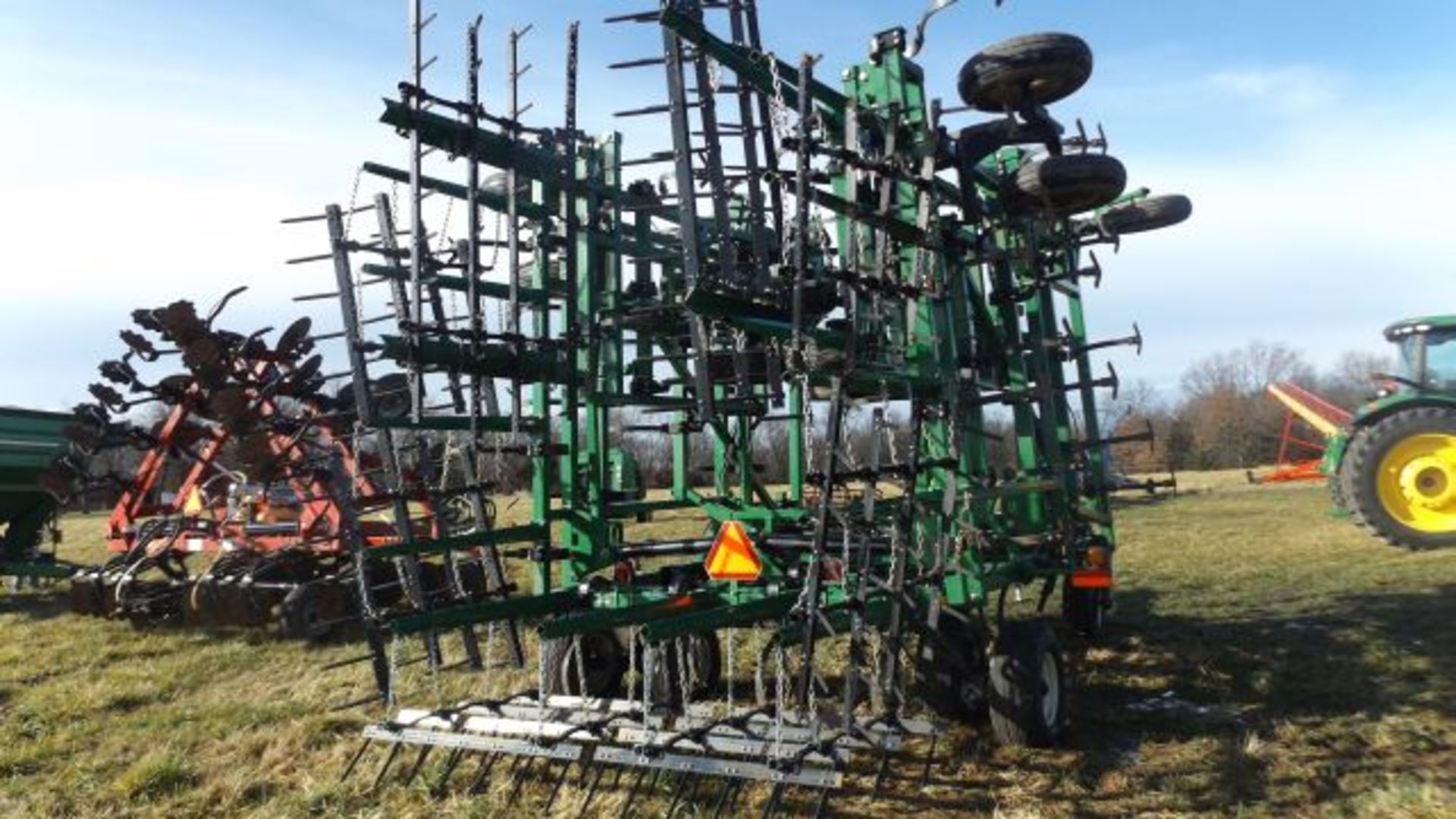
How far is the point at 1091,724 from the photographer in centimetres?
587

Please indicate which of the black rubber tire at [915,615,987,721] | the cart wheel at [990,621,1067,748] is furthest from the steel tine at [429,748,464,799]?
the cart wheel at [990,621,1067,748]

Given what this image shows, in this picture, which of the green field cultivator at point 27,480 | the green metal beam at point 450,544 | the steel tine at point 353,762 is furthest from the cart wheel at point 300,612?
the green field cultivator at point 27,480

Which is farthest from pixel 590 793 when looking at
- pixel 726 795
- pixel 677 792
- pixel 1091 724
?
pixel 1091 724

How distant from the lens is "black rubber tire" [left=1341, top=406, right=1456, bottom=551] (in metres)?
12.2

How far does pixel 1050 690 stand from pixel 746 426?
2340mm

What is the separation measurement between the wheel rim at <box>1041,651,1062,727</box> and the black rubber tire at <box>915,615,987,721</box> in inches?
12.7

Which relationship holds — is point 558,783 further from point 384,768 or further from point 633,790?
point 384,768

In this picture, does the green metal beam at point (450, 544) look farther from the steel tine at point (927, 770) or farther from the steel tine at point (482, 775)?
the steel tine at point (927, 770)

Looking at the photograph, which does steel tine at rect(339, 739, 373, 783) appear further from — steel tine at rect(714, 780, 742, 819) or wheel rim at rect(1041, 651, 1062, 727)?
wheel rim at rect(1041, 651, 1062, 727)

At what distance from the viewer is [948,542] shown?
214 inches

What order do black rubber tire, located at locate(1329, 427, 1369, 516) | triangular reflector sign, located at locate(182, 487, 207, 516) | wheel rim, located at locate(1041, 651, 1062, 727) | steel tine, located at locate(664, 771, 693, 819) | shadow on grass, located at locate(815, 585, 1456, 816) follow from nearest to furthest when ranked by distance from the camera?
steel tine, located at locate(664, 771, 693, 819) < shadow on grass, located at locate(815, 585, 1456, 816) < wheel rim, located at locate(1041, 651, 1062, 727) < triangular reflector sign, located at locate(182, 487, 207, 516) < black rubber tire, located at locate(1329, 427, 1369, 516)

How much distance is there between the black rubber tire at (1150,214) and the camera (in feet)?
26.9

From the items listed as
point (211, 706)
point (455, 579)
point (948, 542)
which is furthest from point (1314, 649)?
point (211, 706)

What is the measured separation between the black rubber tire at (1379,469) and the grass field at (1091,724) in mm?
1950
